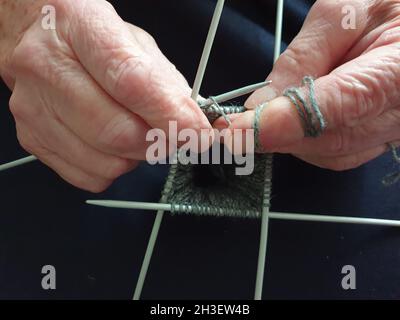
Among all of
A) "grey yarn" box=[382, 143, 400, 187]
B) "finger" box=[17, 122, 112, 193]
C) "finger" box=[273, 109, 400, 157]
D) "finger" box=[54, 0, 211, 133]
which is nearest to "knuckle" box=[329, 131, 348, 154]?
"finger" box=[273, 109, 400, 157]

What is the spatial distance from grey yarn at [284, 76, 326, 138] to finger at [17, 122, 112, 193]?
32 centimetres

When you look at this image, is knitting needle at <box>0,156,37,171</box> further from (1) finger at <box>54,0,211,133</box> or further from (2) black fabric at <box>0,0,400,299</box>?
(1) finger at <box>54,0,211,133</box>

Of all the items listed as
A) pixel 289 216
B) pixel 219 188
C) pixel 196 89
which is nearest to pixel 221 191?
pixel 219 188

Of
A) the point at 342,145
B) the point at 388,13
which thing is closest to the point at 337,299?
the point at 342,145

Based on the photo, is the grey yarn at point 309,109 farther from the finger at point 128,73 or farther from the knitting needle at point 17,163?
the knitting needle at point 17,163

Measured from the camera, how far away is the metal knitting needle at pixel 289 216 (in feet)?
1.96

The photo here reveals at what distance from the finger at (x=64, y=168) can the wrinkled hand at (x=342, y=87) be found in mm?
246

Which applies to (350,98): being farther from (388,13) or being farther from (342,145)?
(388,13)

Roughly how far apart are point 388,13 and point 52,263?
74cm

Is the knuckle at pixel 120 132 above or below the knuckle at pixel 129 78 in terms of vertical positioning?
below

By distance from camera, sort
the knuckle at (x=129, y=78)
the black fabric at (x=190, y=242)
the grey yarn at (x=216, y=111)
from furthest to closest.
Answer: the black fabric at (x=190, y=242) → the grey yarn at (x=216, y=111) → the knuckle at (x=129, y=78)

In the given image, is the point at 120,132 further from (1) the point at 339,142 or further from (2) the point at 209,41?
(1) the point at 339,142

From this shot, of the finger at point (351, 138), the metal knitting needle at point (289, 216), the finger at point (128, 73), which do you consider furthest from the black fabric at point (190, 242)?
the finger at point (128, 73)

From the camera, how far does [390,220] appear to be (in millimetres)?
761
